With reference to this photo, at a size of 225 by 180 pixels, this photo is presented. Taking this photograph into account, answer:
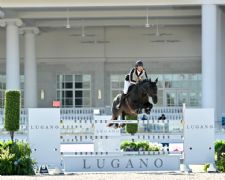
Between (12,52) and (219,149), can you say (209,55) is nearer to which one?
(12,52)

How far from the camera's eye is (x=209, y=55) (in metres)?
26.5

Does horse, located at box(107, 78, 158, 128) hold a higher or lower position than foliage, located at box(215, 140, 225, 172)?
higher

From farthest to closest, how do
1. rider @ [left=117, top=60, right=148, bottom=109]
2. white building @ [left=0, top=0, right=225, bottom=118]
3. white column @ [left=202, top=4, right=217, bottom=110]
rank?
1. white building @ [left=0, top=0, right=225, bottom=118]
2. white column @ [left=202, top=4, right=217, bottom=110]
3. rider @ [left=117, top=60, right=148, bottom=109]

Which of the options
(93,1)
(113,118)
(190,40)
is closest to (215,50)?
(93,1)

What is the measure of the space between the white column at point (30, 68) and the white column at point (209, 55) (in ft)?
29.5

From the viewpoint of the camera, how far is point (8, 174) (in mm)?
13852

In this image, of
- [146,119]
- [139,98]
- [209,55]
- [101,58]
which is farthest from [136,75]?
[101,58]

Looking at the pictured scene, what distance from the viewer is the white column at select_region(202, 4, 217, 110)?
2634 cm

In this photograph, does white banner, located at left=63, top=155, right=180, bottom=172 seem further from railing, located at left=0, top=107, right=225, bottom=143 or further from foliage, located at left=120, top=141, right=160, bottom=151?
railing, located at left=0, top=107, right=225, bottom=143

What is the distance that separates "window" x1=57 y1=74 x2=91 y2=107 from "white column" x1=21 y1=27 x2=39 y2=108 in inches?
140

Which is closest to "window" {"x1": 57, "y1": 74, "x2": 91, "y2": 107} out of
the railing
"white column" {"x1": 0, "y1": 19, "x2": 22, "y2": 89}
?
the railing

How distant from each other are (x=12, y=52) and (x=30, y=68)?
3222 millimetres

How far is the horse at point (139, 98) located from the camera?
14234 millimetres

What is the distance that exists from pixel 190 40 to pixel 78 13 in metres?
7.34
